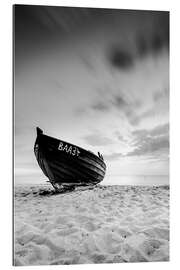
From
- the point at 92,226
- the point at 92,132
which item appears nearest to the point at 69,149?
the point at 92,132

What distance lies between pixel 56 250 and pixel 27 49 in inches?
65.6

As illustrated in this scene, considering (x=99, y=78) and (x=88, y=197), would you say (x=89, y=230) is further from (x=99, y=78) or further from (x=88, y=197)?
(x=99, y=78)

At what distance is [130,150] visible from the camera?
3.68 metres

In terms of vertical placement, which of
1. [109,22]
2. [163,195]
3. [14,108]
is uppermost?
[109,22]

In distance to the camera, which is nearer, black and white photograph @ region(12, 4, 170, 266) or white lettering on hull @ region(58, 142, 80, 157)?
black and white photograph @ region(12, 4, 170, 266)

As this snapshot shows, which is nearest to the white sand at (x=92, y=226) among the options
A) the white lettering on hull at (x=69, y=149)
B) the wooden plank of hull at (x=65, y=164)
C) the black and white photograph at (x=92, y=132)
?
the black and white photograph at (x=92, y=132)

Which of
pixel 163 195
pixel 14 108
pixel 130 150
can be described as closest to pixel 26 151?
pixel 14 108

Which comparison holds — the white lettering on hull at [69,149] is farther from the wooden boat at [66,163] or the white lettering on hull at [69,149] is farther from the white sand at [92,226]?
the white sand at [92,226]

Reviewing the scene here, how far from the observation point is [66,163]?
3.65 meters

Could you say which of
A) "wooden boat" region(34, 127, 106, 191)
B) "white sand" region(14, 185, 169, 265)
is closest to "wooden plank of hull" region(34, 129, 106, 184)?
"wooden boat" region(34, 127, 106, 191)

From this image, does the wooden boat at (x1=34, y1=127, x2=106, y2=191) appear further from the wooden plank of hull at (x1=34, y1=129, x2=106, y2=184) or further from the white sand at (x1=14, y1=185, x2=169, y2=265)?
the white sand at (x1=14, y1=185, x2=169, y2=265)

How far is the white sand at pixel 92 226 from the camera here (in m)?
3.33

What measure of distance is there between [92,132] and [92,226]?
790 mm

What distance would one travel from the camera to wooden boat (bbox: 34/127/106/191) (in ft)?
11.6
